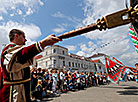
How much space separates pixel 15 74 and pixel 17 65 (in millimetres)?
196

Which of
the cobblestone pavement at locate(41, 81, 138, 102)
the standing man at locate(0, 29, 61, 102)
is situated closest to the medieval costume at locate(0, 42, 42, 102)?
the standing man at locate(0, 29, 61, 102)

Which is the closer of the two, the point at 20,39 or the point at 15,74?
the point at 15,74

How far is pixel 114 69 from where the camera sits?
29.3 ft

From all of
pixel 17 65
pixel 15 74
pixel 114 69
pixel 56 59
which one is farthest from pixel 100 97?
pixel 56 59

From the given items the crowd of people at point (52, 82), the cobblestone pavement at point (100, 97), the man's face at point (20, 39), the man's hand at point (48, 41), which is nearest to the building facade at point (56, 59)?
the crowd of people at point (52, 82)

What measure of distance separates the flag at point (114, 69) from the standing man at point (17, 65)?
8392 mm

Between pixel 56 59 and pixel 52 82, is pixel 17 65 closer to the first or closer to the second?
pixel 52 82

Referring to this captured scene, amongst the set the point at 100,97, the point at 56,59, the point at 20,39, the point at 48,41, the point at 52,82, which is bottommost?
the point at 100,97

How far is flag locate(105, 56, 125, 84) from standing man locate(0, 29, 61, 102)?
8.39 metres

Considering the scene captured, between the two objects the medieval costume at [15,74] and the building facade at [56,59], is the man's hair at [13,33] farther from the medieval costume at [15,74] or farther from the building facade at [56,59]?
the building facade at [56,59]

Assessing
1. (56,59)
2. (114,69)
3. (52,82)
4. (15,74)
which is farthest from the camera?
(56,59)

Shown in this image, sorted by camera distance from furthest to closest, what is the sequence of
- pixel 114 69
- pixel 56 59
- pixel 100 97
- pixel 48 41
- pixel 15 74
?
pixel 56 59 → pixel 114 69 → pixel 100 97 → pixel 15 74 → pixel 48 41

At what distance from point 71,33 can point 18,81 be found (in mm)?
971

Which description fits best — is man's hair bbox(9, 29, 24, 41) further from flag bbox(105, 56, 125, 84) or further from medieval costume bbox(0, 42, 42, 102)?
flag bbox(105, 56, 125, 84)
